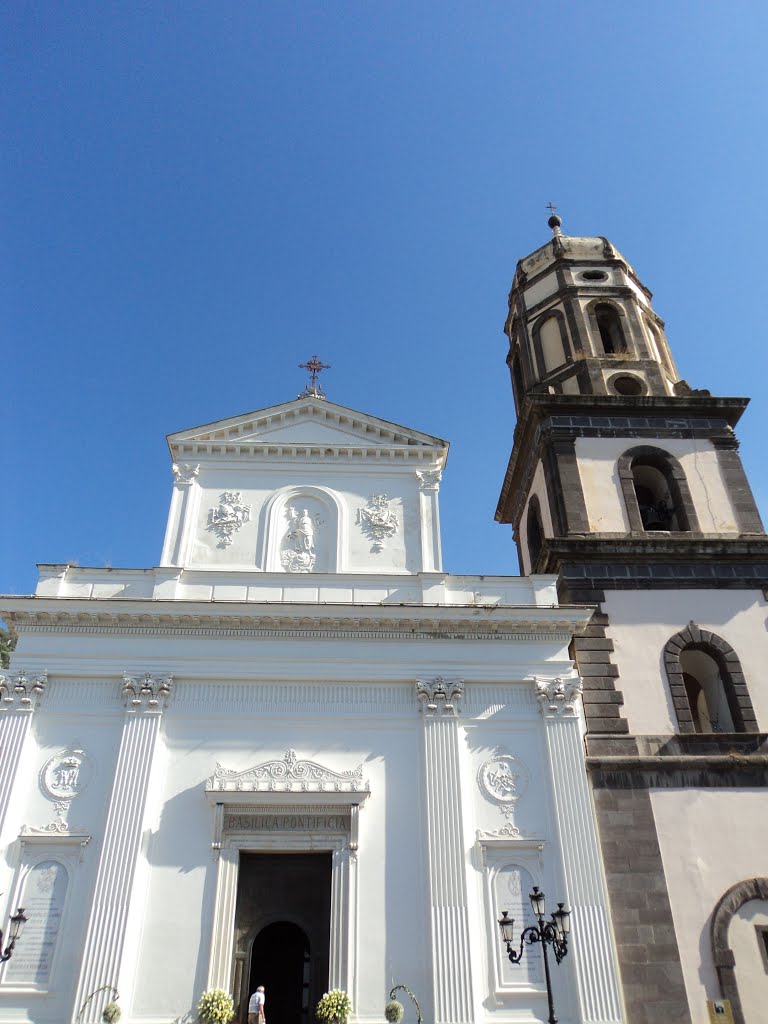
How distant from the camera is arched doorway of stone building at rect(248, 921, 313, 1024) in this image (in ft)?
51.1

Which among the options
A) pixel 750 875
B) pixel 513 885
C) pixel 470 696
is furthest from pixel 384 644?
pixel 750 875

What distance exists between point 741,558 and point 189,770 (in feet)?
48.3

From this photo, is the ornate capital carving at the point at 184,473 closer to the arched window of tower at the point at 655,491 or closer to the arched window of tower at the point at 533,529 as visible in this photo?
the arched window of tower at the point at 533,529

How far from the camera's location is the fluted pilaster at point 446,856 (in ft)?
47.7

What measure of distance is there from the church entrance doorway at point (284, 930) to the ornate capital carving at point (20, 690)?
5789mm

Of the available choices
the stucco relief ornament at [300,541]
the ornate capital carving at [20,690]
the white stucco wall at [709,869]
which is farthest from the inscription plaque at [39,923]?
the white stucco wall at [709,869]

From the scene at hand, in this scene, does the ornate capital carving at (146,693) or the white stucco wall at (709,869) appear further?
the ornate capital carving at (146,693)

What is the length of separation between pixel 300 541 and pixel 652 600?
30.0ft

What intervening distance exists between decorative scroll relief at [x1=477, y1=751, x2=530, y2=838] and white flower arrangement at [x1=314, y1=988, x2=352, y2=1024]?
435cm

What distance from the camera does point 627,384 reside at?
24.8 meters

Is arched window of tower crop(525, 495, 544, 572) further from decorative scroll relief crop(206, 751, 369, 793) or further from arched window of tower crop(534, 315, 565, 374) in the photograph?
decorative scroll relief crop(206, 751, 369, 793)

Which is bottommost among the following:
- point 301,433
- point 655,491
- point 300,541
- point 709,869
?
point 709,869

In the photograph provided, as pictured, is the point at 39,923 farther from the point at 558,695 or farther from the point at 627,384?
the point at 627,384

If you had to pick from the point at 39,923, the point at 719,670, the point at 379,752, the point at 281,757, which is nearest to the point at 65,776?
the point at 39,923
